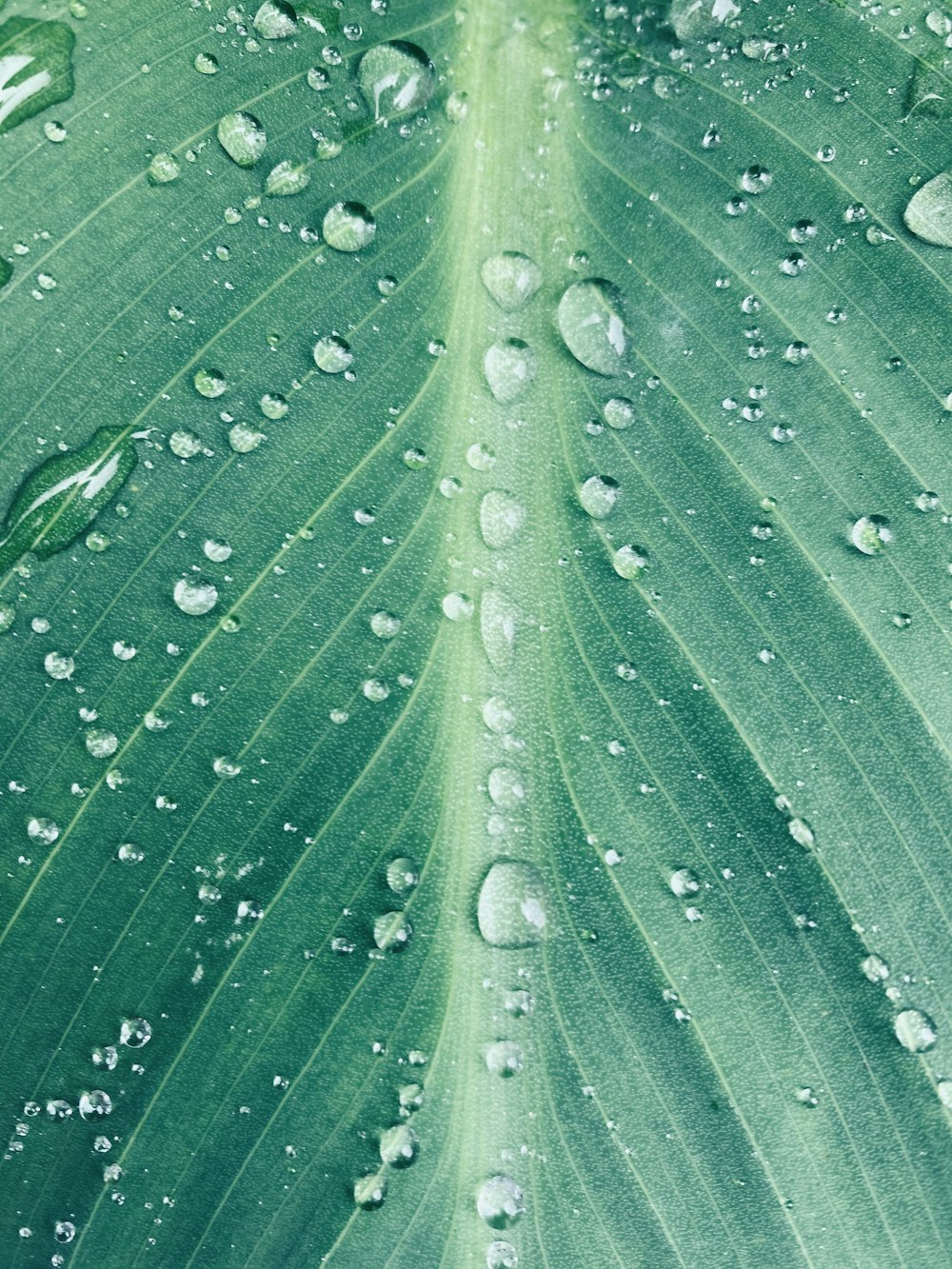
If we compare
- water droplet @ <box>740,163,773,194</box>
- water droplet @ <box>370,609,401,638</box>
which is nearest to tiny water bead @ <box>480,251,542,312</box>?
water droplet @ <box>740,163,773,194</box>

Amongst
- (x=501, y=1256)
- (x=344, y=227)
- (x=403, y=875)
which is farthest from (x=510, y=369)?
(x=501, y=1256)

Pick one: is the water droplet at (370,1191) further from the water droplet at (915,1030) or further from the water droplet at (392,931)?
the water droplet at (915,1030)

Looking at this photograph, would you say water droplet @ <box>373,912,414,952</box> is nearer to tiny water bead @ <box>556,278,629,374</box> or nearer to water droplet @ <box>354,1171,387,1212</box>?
water droplet @ <box>354,1171,387,1212</box>

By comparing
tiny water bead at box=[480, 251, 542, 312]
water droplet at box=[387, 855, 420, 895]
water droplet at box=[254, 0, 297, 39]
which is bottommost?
water droplet at box=[387, 855, 420, 895]

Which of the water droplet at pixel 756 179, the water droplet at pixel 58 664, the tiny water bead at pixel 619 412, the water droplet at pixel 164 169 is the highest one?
the water droplet at pixel 164 169

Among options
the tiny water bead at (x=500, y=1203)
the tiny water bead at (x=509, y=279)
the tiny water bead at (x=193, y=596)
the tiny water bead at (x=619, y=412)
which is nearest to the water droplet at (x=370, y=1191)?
the tiny water bead at (x=500, y=1203)
